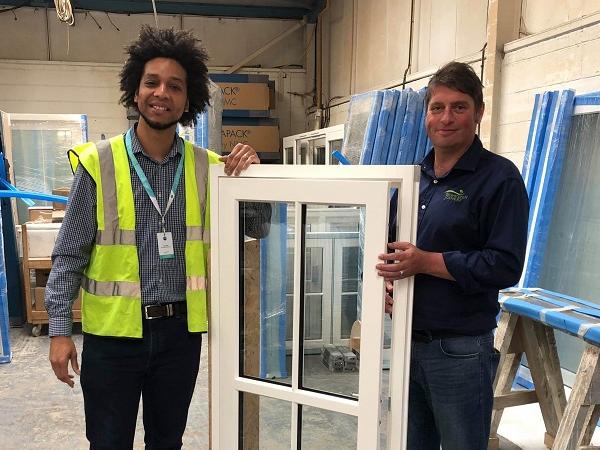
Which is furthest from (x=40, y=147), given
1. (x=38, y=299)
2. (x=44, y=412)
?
(x=44, y=412)

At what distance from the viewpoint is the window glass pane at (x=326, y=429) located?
1.17 m

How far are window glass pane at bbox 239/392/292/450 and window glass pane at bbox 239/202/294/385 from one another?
2.6 inches

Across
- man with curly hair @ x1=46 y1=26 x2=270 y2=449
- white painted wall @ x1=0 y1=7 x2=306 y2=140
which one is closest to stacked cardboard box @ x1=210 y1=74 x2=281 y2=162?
white painted wall @ x1=0 y1=7 x2=306 y2=140

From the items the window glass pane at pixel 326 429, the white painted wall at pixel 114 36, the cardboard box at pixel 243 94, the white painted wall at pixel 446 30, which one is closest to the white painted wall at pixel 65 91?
the white painted wall at pixel 114 36

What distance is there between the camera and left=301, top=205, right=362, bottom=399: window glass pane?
1161 mm

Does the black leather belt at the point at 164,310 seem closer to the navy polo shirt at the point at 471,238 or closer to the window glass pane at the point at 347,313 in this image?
the window glass pane at the point at 347,313

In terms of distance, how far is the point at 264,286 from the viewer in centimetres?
134

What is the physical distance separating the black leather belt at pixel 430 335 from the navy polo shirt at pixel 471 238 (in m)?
0.01

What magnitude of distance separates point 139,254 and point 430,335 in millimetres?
714

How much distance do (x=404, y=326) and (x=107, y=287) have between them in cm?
70

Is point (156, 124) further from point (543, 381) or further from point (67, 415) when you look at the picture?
point (67, 415)

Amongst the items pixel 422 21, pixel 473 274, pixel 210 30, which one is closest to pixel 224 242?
pixel 473 274

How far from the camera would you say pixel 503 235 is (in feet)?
3.45

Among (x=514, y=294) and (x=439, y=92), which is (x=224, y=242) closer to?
(x=439, y=92)
